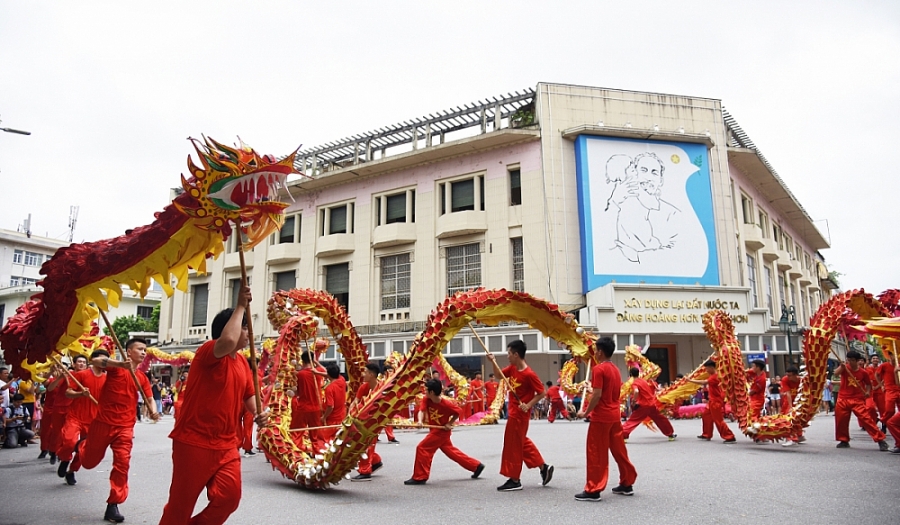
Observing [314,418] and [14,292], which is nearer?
[314,418]

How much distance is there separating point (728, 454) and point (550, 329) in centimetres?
453

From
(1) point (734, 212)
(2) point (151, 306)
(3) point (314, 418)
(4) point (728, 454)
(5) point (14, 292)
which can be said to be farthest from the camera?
(2) point (151, 306)

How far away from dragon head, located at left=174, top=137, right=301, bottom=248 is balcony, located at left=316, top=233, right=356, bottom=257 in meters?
22.4

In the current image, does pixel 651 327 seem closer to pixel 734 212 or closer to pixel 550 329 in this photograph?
pixel 734 212

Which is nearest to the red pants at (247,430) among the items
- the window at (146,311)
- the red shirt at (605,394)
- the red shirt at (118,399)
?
the red shirt at (118,399)

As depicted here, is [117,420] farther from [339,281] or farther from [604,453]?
[339,281]

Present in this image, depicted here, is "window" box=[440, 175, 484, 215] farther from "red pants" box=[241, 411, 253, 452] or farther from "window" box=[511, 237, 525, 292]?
"red pants" box=[241, 411, 253, 452]

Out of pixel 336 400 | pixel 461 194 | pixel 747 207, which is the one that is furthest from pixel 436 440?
pixel 747 207

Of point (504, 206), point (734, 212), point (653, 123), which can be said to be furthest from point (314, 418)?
point (734, 212)

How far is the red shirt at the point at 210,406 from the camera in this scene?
12.9 feet

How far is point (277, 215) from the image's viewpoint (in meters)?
4.56

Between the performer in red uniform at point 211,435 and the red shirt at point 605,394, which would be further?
the red shirt at point 605,394

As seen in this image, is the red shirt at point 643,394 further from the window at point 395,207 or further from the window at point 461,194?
the window at point 395,207

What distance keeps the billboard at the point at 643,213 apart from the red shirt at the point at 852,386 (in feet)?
38.7
